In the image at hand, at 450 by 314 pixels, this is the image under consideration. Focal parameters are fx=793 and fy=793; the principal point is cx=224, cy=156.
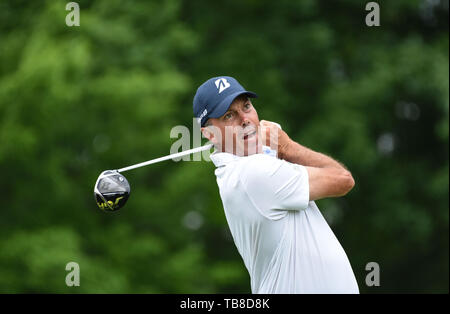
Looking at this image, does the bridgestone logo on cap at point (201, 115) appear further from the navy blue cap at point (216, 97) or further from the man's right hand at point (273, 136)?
the man's right hand at point (273, 136)

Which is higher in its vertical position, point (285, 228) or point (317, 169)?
point (317, 169)

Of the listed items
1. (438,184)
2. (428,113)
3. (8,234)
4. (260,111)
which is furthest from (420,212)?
(8,234)

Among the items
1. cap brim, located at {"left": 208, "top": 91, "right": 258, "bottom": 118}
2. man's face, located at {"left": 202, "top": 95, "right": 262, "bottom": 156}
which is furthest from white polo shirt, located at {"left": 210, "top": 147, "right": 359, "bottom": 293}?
cap brim, located at {"left": 208, "top": 91, "right": 258, "bottom": 118}

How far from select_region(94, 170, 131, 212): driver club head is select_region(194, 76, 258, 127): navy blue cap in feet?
1.73

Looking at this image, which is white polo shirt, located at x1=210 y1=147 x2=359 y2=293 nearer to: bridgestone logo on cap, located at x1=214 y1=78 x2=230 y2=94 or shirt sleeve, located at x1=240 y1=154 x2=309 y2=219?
shirt sleeve, located at x1=240 y1=154 x2=309 y2=219

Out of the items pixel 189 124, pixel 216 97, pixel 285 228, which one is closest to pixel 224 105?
pixel 216 97

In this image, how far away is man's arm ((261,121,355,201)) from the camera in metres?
3.61

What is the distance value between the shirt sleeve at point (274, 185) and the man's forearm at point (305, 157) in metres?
0.14

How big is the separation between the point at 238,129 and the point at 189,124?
37.9ft

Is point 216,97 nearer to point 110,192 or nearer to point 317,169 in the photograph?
point 317,169

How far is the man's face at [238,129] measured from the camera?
375 cm

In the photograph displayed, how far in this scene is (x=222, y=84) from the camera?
12.5 ft

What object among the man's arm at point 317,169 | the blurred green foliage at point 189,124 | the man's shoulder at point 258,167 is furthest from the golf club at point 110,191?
the blurred green foliage at point 189,124

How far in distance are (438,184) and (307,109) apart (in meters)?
3.29
